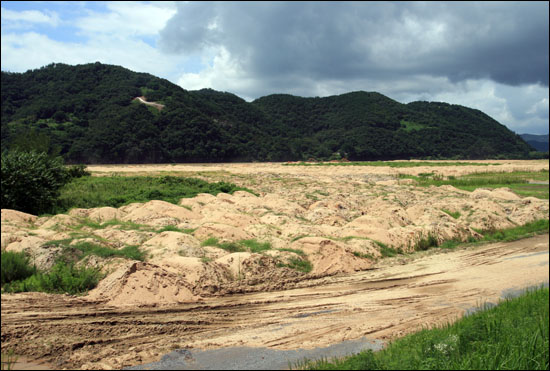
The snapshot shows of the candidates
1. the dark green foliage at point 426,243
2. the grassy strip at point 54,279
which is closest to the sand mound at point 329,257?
the dark green foliage at point 426,243

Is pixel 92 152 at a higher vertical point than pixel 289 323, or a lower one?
higher

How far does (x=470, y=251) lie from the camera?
46.5 ft

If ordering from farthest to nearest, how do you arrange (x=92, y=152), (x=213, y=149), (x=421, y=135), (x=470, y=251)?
(x=421, y=135), (x=213, y=149), (x=92, y=152), (x=470, y=251)

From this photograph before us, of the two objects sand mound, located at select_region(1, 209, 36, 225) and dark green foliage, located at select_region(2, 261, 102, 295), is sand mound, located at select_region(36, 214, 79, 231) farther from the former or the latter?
dark green foliage, located at select_region(2, 261, 102, 295)

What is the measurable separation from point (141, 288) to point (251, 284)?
2.89 meters

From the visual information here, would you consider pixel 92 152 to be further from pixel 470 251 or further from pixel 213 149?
pixel 470 251

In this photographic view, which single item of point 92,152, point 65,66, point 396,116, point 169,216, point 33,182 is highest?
point 65,66

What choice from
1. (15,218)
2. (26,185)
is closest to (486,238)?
(15,218)

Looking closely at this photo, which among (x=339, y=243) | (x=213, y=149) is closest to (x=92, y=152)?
(x=213, y=149)

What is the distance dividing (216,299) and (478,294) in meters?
6.27

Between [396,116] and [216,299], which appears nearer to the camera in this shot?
[216,299]

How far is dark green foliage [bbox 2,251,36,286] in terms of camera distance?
9.48 meters

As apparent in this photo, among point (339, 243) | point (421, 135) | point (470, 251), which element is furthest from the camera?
point (421, 135)

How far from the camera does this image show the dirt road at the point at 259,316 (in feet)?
23.2
